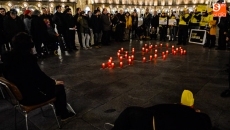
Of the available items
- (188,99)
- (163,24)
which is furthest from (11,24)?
(163,24)

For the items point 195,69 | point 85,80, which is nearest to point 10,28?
point 85,80

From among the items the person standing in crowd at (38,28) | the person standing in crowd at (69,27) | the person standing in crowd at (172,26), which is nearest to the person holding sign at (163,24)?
the person standing in crowd at (172,26)

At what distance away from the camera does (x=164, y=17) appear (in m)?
14.6

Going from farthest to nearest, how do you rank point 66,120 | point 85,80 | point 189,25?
point 189,25 → point 85,80 → point 66,120

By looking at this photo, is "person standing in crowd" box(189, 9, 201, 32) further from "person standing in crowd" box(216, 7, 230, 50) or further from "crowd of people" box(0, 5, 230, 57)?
"person standing in crowd" box(216, 7, 230, 50)

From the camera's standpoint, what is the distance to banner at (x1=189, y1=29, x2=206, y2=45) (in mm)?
12156

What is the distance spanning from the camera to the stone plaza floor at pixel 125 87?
3.79m

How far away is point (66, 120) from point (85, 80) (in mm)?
2247

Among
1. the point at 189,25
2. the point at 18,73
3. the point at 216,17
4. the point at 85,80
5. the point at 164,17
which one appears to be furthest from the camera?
the point at 164,17

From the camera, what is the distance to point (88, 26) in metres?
11.4

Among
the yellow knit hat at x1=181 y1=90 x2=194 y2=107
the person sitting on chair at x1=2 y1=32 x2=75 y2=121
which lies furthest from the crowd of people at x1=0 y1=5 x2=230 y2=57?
the yellow knit hat at x1=181 y1=90 x2=194 y2=107

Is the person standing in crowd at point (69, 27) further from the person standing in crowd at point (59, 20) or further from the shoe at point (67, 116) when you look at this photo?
the shoe at point (67, 116)

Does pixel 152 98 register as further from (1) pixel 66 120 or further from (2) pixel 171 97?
(1) pixel 66 120

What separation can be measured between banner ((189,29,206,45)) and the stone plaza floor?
3677 mm
